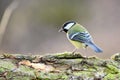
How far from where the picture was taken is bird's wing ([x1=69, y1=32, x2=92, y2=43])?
384 cm

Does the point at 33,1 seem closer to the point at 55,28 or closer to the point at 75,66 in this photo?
the point at 55,28

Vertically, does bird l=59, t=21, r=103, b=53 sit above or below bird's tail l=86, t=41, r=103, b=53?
above

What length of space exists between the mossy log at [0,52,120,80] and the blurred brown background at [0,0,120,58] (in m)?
3.55

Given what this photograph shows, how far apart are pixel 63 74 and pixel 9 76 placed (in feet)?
1.18

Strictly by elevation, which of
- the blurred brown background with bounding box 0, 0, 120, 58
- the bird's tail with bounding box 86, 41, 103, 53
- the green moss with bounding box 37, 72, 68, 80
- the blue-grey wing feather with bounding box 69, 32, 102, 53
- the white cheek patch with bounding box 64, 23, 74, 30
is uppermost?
the blurred brown background with bounding box 0, 0, 120, 58

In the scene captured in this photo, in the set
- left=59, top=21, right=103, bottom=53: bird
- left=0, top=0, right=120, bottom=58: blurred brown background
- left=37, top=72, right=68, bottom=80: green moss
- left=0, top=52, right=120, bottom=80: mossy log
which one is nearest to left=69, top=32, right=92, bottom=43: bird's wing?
left=59, top=21, right=103, bottom=53: bird

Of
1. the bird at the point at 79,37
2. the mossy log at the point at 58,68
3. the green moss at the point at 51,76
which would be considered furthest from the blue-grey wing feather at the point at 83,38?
the green moss at the point at 51,76

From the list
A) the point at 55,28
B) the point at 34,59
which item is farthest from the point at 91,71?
the point at 55,28

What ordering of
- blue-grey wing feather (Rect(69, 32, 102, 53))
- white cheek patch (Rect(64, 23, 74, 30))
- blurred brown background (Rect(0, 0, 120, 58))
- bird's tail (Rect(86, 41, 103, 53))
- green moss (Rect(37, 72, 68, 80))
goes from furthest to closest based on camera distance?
blurred brown background (Rect(0, 0, 120, 58)) → white cheek patch (Rect(64, 23, 74, 30)) → blue-grey wing feather (Rect(69, 32, 102, 53)) → bird's tail (Rect(86, 41, 103, 53)) → green moss (Rect(37, 72, 68, 80))

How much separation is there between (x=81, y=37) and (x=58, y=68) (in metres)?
0.52

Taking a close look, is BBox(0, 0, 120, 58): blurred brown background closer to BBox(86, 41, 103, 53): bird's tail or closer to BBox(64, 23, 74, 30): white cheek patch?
BBox(64, 23, 74, 30): white cheek patch

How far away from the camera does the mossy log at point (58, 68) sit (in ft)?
10.9

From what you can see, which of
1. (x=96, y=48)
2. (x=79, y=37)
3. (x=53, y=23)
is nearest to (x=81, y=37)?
(x=79, y=37)

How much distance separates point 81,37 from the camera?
3889mm
